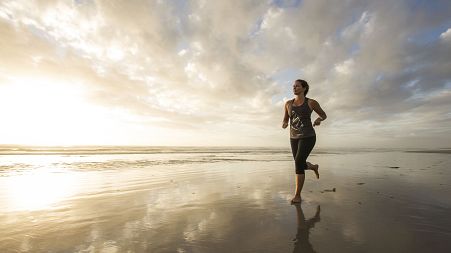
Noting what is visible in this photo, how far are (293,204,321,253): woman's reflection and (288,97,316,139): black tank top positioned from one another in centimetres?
161

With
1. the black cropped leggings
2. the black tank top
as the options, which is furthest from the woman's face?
the black cropped leggings

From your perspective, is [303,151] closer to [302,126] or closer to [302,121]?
[302,126]

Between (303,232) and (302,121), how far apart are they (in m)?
2.68

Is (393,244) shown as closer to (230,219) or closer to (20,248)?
(230,219)

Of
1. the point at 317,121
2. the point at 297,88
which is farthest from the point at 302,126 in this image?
the point at 297,88

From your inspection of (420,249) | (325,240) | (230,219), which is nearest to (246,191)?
(230,219)

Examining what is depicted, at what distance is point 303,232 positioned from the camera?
323 cm

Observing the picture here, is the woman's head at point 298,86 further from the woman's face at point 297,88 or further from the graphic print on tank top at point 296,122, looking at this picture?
the graphic print on tank top at point 296,122

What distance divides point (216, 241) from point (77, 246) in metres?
1.55

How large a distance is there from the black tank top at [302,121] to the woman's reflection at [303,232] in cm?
161

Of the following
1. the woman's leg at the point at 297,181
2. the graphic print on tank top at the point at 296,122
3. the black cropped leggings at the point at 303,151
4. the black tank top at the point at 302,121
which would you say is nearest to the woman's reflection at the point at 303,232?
the woman's leg at the point at 297,181

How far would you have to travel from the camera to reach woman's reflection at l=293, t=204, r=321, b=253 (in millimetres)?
2723

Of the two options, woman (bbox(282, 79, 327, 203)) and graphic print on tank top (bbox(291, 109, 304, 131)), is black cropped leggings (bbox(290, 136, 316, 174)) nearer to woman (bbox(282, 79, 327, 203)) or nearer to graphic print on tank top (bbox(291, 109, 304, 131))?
woman (bbox(282, 79, 327, 203))

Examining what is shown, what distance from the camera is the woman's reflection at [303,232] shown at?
107 inches
